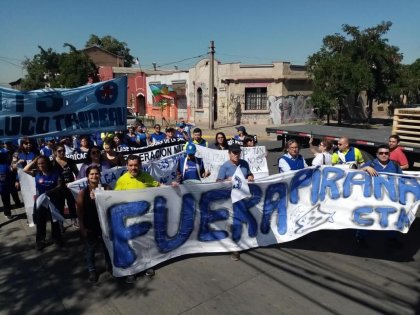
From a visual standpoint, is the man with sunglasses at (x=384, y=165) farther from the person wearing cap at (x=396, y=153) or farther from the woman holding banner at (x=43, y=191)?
the woman holding banner at (x=43, y=191)

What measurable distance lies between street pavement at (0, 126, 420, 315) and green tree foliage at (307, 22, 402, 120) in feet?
66.5

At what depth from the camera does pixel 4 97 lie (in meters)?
7.55

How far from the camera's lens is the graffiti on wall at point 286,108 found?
30.3m

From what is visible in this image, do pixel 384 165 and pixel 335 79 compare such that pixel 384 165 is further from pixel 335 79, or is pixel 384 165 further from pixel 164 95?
pixel 164 95

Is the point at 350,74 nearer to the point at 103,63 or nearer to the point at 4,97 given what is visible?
the point at 4,97

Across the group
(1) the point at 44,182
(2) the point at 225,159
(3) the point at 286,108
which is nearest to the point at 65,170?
(1) the point at 44,182

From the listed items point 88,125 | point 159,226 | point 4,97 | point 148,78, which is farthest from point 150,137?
point 148,78

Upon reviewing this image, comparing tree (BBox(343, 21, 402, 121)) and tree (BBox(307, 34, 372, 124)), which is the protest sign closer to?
tree (BBox(307, 34, 372, 124))

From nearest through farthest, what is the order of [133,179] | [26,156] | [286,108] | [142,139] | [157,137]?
[133,179]
[26,156]
[157,137]
[142,139]
[286,108]

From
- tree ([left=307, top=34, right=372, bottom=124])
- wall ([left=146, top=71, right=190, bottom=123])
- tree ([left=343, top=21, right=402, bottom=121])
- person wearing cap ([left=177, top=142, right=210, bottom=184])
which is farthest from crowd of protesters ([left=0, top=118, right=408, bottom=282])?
wall ([left=146, top=71, right=190, bottom=123])

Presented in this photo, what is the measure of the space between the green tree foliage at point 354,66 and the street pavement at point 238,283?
2027 cm

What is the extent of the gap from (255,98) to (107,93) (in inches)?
917

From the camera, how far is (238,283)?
16.3 feet

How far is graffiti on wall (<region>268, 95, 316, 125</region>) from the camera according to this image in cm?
3028
